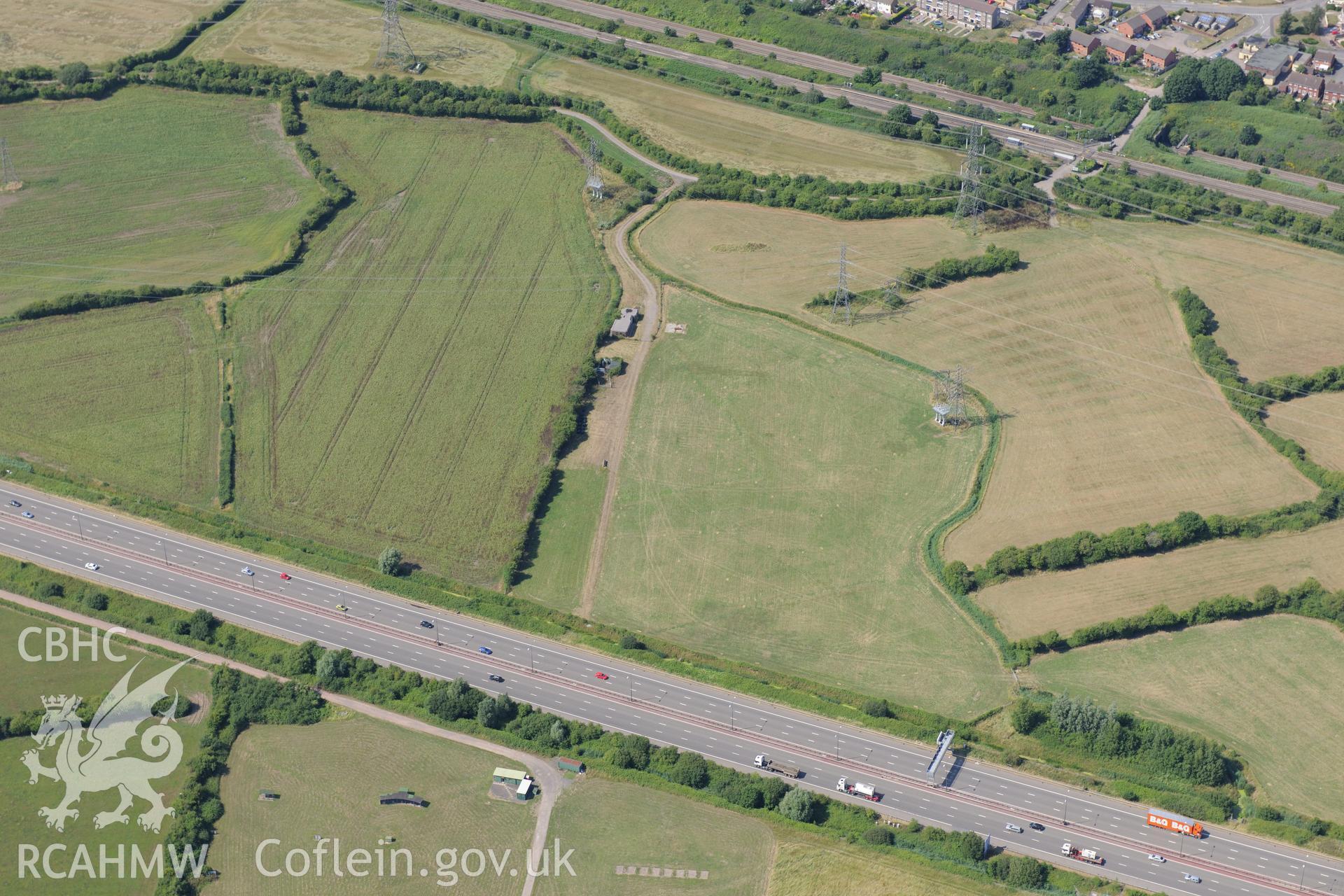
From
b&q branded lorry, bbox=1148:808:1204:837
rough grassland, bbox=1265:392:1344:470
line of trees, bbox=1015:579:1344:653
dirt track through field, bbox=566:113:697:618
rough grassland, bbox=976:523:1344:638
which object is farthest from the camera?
rough grassland, bbox=1265:392:1344:470

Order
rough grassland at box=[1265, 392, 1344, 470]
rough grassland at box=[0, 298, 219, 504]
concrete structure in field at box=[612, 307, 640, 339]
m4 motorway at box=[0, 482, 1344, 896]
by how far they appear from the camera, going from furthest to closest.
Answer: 1. concrete structure in field at box=[612, 307, 640, 339]
2. rough grassland at box=[0, 298, 219, 504]
3. rough grassland at box=[1265, 392, 1344, 470]
4. m4 motorway at box=[0, 482, 1344, 896]

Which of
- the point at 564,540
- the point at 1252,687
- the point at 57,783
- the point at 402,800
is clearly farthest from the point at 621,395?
the point at 1252,687

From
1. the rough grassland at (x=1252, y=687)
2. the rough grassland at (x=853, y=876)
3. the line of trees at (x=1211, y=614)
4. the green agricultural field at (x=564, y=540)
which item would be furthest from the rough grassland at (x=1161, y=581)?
the green agricultural field at (x=564, y=540)

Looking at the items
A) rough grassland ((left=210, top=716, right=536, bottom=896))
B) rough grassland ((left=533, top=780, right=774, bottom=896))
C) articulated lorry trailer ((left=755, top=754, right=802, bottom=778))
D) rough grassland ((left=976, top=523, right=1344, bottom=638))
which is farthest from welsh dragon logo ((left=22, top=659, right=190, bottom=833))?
rough grassland ((left=976, top=523, right=1344, bottom=638))

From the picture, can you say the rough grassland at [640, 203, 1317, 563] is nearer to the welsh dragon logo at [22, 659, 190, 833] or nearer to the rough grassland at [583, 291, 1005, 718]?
the rough grassland at [583, 291, 1005, 718]

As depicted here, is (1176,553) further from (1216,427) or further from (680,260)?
(680,260)

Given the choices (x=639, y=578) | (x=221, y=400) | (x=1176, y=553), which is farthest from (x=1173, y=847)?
(x=221, y=400)
